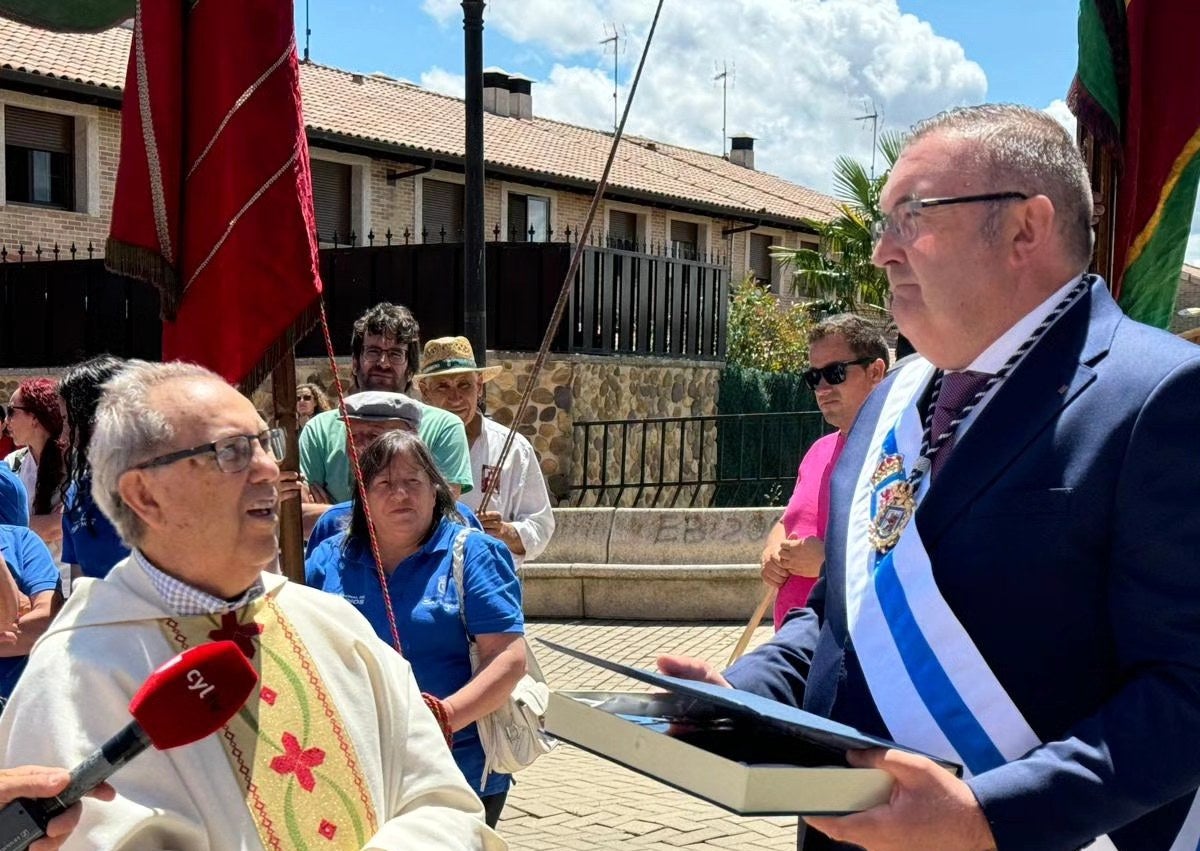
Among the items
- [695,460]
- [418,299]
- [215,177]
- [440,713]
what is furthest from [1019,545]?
[695,460]

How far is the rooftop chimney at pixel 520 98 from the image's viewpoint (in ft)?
115

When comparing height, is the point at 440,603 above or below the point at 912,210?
below

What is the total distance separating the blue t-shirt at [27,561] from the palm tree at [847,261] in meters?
25.3

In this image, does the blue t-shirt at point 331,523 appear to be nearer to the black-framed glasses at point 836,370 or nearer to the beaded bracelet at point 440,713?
the beaded bracelet at point 440,713

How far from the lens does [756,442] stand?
58.3 ft

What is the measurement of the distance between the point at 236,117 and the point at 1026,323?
2332 mm

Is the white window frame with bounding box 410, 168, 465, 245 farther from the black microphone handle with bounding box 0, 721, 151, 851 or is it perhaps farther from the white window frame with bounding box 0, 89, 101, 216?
the black microphone handle with bounding box 0, 721, 151, 851

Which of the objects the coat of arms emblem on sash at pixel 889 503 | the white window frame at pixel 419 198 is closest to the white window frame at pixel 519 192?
the white window frame at pixel 419 198

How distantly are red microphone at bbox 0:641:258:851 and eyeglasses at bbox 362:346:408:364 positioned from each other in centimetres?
427

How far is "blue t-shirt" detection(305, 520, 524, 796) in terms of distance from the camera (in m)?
4.26

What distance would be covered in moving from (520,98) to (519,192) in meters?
6.78

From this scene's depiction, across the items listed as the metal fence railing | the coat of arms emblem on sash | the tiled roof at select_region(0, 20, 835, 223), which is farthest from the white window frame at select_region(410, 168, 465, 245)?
the coat of arms emblem on sash

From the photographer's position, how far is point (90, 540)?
479 centimetres

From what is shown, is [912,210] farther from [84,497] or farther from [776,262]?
[776,262]
